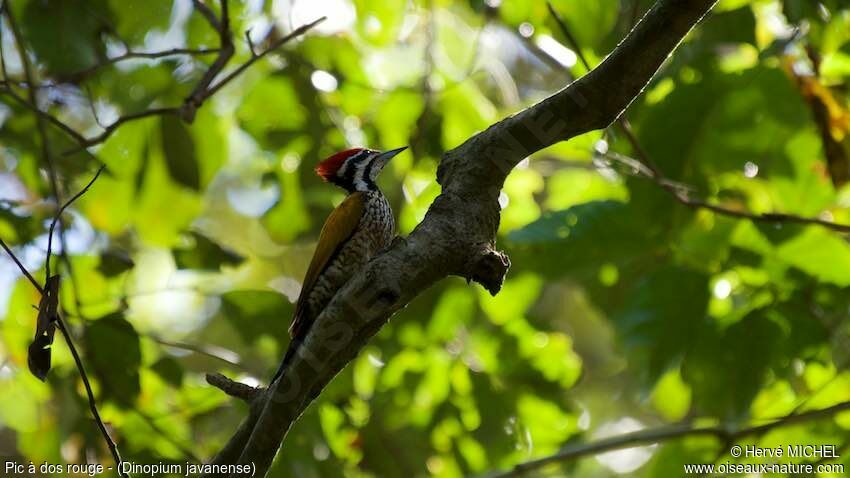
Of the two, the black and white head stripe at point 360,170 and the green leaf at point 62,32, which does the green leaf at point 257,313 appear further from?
the green leaf at point 62,32

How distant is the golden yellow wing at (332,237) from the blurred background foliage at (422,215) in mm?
323

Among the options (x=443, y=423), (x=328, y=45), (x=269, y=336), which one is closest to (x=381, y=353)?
(x=443, y=423)

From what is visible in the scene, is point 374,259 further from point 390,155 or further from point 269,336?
point 390,155

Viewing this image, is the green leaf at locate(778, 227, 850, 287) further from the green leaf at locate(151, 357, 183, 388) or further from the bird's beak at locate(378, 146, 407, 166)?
the green leaf at locate(151, 357, 183, 388)

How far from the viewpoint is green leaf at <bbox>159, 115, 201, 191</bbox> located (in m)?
6.05

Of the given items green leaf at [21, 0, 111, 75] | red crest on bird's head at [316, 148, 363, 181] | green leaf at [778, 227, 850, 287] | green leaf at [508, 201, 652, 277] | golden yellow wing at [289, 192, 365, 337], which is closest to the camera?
green leaf at [778, 227, 850, 287]

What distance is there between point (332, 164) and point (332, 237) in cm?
100

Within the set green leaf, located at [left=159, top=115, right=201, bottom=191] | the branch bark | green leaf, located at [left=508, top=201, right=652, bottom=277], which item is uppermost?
green leaf, located at [left=159, top=115, right=201, bottom=191]

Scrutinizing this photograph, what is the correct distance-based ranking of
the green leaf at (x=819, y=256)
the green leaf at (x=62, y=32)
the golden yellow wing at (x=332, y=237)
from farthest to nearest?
the green leaf at (x=62, y=32) < the golden yellow wing at (x=332, y=237) < the green leaf at (x=819, y=256)

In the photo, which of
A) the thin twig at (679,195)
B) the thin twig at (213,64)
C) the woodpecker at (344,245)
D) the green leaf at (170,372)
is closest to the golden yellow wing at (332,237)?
the woodpecker at (344,245)

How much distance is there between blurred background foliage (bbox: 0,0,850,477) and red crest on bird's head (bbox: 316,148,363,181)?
168 millimetres

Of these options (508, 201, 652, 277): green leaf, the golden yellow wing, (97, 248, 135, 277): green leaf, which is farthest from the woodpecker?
(97, 248, 135, 277): green leaf

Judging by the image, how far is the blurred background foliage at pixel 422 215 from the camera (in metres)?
5.07

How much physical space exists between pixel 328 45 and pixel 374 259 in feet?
13.5
